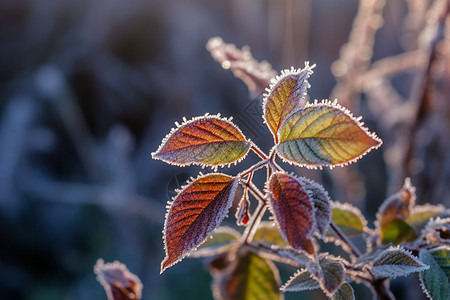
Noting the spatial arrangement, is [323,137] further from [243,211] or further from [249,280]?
[249,280]

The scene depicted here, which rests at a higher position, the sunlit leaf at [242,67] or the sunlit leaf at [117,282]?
the sunlit leaf at [242,67]

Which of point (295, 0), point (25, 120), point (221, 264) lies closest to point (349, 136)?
point (221, 264)

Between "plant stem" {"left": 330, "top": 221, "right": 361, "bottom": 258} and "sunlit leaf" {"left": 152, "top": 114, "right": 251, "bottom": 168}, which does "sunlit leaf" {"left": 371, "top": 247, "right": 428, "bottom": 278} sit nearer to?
"plant stem" {"left": 330, "top": 221, "right": 361, "bottom": 258}

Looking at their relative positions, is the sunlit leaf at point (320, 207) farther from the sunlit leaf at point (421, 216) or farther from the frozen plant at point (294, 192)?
the sunlit leaf at point (421, 216)

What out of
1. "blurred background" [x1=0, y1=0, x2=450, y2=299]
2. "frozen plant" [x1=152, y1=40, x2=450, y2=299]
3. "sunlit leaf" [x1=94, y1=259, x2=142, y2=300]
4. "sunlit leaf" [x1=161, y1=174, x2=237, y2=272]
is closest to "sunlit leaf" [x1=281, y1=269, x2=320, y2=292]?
"frozen plant" [x1=152, y1=40, x2=450, y2=299]

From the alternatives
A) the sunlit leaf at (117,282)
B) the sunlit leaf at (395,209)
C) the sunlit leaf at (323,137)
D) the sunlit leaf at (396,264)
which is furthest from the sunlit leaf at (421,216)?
the sunlit leaf at (117,282)

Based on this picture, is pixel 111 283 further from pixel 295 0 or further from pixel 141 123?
pixel 141 123
